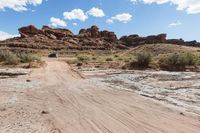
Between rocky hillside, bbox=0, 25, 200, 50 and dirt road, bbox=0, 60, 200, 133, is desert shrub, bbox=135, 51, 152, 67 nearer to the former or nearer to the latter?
dirt road, bbox=0, 60, 200, 133

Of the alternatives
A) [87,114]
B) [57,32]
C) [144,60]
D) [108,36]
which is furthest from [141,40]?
[87,114]

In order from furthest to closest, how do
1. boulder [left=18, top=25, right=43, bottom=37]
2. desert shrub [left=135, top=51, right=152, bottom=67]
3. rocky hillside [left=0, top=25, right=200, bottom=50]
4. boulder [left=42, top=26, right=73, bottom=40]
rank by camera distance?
boulder [left=42, top=26, right=73, bottom=40] < boulder [left=18, top=25, right=43, bottom=37] < rocky hillside [left=0, top=25, right=200, bottom=50] < desert shrub [left=135, top=51, right=152, bottom=67]

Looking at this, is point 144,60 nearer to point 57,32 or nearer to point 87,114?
point 87,114

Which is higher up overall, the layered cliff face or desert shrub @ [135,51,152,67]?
the layered cliff face

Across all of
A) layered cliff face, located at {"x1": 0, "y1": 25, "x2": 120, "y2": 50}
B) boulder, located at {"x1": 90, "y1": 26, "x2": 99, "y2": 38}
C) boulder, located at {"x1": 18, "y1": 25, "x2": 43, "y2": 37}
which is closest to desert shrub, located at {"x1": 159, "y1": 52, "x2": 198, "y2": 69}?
layered cliff face, located at {"x1": 0, "y1": 25, "x2": 120, "y2": 50}

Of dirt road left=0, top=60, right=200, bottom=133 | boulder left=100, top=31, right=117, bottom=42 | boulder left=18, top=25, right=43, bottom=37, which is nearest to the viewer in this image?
dirt road left=0, top=60, right=200, bottom=133

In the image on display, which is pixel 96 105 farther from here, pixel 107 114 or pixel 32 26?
pixel 32 26

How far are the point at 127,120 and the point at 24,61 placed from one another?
91.3 ft

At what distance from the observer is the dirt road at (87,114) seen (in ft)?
25.4

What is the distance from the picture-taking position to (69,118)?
349 inches

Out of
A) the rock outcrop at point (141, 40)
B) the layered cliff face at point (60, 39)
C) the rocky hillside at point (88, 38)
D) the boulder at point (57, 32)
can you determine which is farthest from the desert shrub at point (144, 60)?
the rock outcrop at point (141, 40)

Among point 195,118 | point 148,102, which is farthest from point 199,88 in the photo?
point 195,118

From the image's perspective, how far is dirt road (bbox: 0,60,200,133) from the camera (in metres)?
7.75

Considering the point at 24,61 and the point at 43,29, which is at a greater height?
the point at 43,29
